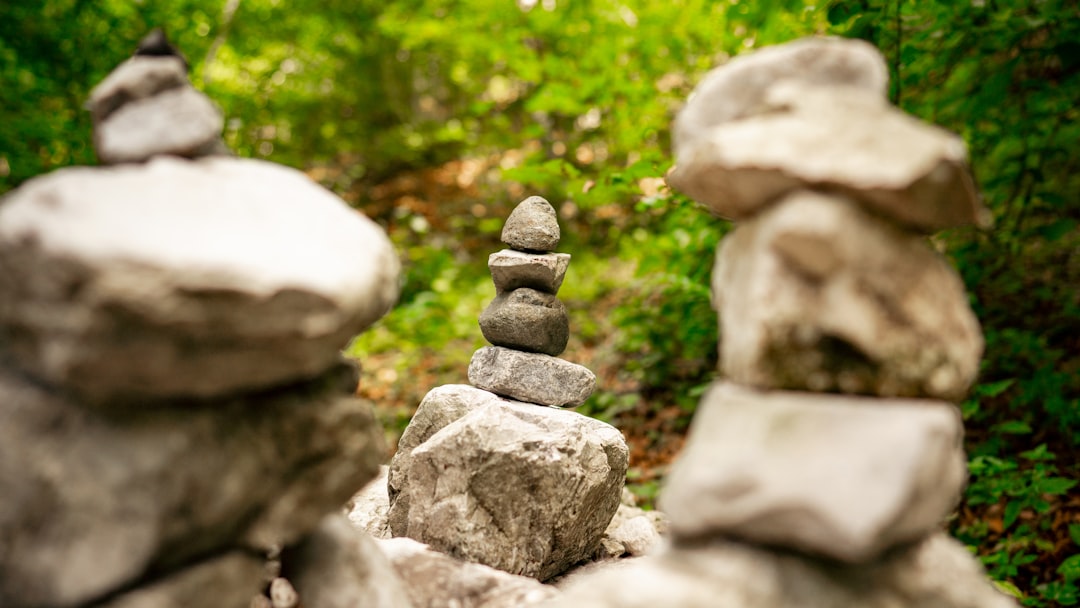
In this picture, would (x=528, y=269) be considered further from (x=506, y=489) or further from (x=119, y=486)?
(x=119, y=486)

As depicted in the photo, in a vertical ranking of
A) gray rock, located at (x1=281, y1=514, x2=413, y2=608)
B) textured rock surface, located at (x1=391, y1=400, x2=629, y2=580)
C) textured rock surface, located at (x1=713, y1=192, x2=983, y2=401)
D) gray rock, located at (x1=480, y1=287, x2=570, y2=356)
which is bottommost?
textured rock surface, located at (x1=391, y1=400, x2=629, y2=580)

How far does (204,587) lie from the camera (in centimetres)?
181

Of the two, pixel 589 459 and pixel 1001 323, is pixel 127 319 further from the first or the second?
pixel 1001 323

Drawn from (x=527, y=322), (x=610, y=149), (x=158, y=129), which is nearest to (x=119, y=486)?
(x=158, y=129)

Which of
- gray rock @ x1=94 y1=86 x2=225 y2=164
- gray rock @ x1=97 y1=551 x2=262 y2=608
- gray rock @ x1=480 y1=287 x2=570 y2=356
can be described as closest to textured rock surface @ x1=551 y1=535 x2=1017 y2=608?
gray rock @ x1=97 y1=551 x2=262 y2=608

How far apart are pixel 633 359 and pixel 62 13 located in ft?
24.7

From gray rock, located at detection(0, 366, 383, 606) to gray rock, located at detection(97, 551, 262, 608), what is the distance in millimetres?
36

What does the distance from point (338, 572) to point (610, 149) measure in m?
6.52

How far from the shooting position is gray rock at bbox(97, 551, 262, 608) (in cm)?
169

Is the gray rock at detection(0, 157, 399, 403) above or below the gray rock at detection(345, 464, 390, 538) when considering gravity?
above

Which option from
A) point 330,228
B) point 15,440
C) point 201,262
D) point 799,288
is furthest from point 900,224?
point 15,440

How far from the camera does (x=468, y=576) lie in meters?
2.60

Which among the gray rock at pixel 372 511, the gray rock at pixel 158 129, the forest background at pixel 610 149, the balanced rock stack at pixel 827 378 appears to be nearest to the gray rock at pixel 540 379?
the gray rock at pixel 372 511

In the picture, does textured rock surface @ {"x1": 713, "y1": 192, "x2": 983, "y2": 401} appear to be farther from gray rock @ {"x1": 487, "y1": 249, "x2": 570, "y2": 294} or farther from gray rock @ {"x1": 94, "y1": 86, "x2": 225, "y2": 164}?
gray rock @ {"x1": 487, "y1": 249, "x2": 570, "y2": 294}
